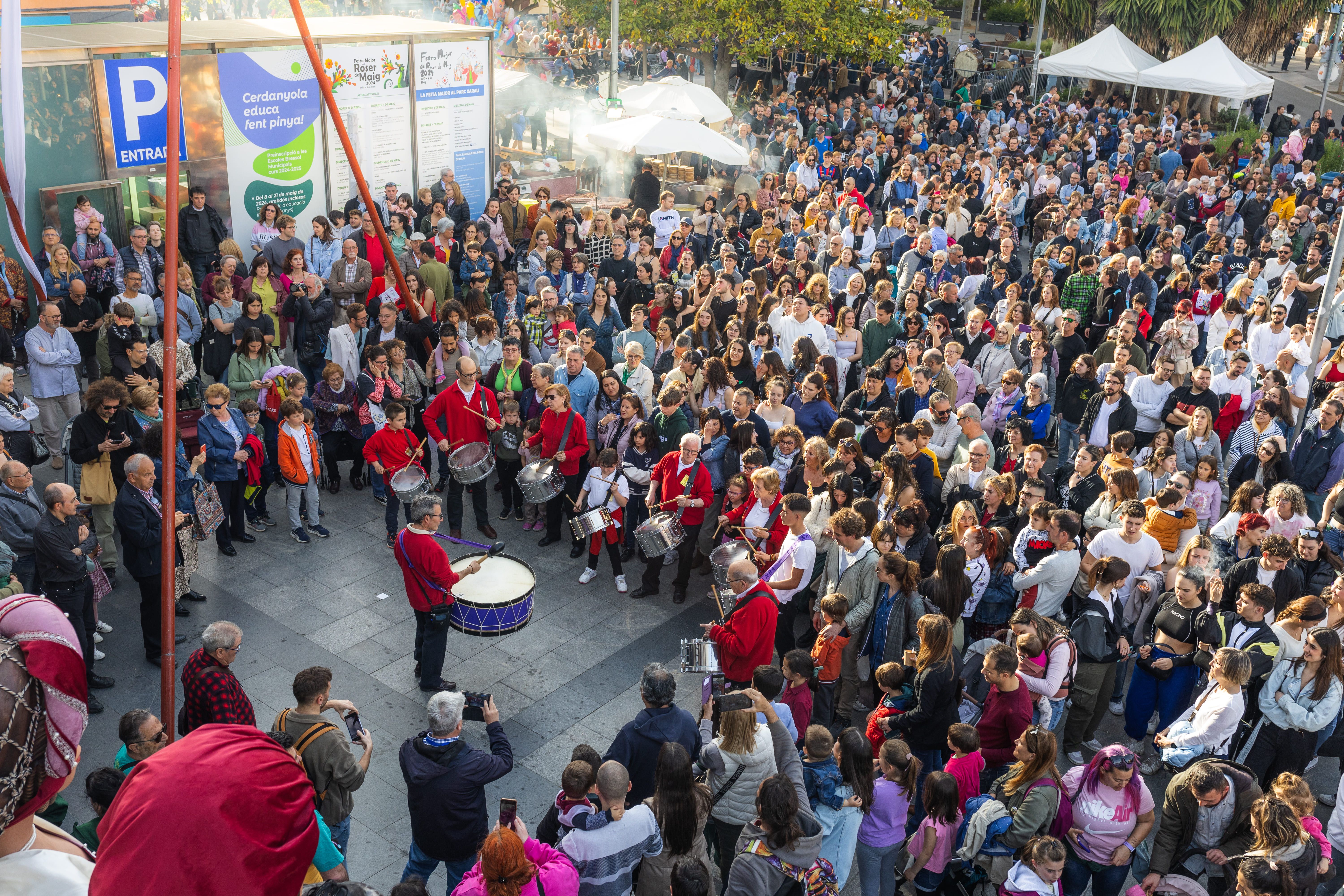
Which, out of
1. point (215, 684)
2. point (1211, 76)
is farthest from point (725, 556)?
point (1211, 76)

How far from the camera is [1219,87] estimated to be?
2292 cm

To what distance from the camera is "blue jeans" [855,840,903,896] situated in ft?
17.2

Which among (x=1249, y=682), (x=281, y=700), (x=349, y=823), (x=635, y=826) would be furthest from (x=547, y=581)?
(x=1249, y=682)

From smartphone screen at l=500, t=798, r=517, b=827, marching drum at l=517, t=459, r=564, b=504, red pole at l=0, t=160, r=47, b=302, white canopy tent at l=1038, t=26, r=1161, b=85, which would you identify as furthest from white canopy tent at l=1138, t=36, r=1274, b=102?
red pole at l=0, t=160, r=47, b=302

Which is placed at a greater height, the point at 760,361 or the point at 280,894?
the point at 280,894

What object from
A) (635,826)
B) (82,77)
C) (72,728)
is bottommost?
(635,826)

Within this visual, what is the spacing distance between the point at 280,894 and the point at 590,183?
70.5 feet

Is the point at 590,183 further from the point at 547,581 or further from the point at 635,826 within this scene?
Answer: the point at 635,826

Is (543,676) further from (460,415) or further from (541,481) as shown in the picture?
(460,415)

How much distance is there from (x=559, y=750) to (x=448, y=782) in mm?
2191

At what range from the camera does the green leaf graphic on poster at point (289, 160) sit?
1403cm

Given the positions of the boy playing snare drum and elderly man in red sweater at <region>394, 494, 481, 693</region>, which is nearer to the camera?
elderly man in red sweater at <region>394, 494, 481, 693</region>

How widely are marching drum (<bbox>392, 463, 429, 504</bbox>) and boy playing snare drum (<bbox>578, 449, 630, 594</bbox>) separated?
136 centimetres

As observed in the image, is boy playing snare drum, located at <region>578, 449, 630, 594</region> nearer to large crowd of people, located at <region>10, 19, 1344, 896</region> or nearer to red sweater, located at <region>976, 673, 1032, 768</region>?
large crowd of people, located at <region>10, 19, 1344, 896</region>
